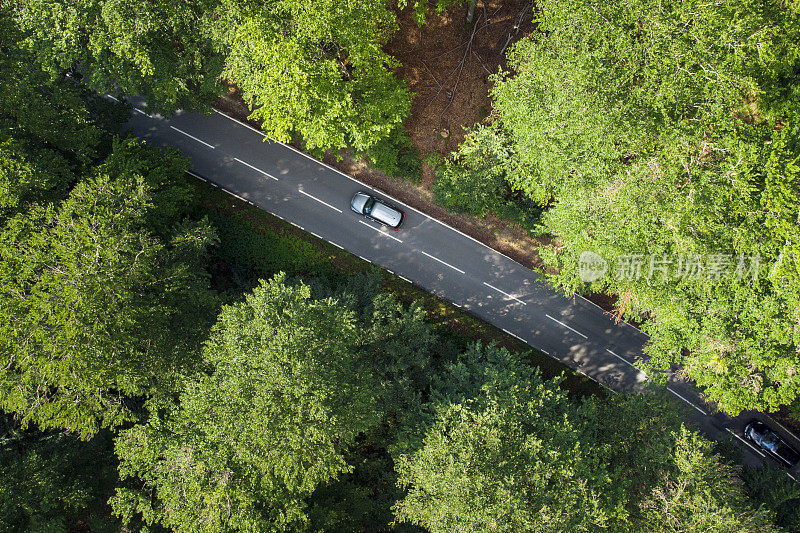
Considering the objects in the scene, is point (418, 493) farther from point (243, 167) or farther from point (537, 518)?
point (243, 167)

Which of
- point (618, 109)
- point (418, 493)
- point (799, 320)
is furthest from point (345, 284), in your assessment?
point (799, 320)

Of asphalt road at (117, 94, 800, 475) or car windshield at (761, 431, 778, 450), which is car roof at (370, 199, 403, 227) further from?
car windshield at (761, 431, 778, 450)

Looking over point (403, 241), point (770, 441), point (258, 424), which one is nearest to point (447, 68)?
point (403, 241)

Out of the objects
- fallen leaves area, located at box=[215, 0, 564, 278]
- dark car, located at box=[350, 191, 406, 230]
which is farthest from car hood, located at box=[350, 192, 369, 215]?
fallen leaves area, located at box=[215, 0, 564, 278]

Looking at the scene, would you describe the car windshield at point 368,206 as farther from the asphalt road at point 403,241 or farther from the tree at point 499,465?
the tree at point 499,465

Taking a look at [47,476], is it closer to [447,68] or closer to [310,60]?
[310,60]
